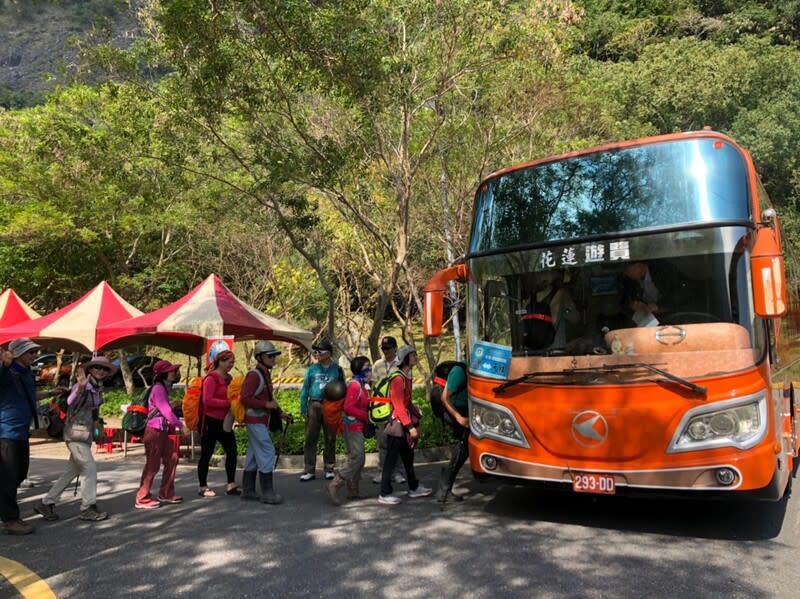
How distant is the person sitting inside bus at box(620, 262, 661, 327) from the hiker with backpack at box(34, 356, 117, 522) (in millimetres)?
4861

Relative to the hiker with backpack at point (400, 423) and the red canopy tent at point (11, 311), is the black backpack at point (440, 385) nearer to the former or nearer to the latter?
the hiker with backpack at point (400, 423)

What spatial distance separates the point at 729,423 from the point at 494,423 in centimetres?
182

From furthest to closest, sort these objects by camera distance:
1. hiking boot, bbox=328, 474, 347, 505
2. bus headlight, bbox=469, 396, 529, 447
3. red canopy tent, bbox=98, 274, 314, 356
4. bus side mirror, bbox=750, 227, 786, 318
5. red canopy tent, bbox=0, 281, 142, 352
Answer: red canopy tent, bbox=0, 281, 142, 352, red canopy tent, bbox=98, 274, 314, 356, hiking boot, bbox=328, 474, 347, 505, bus headlight, bbox=469, 396, 529, 447, bus side mirror, bbox=750, 227, 786, 318

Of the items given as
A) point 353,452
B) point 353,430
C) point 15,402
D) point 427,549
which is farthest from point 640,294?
point 15,402

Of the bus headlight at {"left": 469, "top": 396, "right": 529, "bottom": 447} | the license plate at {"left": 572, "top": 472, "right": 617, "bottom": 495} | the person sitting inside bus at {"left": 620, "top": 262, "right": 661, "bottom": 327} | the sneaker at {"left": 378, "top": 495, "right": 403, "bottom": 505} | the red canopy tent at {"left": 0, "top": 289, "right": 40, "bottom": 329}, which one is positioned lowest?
the sneaker at {"left": 378, "top": 495, "right": 403, "bottom": 505}

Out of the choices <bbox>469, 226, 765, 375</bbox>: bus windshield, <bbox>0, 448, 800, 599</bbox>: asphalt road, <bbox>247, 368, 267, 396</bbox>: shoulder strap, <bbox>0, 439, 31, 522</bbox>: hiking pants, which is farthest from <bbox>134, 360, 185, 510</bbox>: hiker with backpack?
<bbox>469, 226, 765, 375</bbox>: bus windshield

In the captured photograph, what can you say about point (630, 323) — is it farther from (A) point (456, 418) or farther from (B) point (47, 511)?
(B) point (47, 511)

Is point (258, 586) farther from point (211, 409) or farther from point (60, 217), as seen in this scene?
point (60, 217)

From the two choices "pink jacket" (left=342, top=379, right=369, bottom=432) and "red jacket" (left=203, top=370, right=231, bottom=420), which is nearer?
"pink jacket" (left=342, top=379, right=369, bottom=432)

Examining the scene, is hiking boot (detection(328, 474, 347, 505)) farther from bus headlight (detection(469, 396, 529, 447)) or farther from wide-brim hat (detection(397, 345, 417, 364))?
bus headlight (detection(469, 396, 529, 447))

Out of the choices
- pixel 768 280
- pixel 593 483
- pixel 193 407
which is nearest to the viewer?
pixel 768 280

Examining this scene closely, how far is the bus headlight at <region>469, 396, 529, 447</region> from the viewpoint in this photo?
18.4 feet

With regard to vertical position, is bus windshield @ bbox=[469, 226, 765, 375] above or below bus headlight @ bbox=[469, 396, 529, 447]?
above

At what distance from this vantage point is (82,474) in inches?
257
